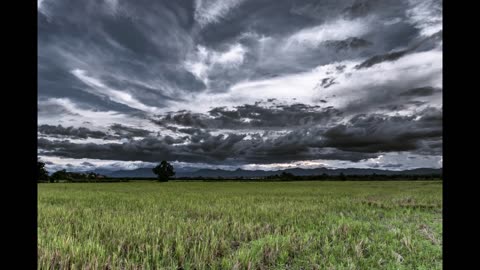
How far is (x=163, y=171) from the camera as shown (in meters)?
103

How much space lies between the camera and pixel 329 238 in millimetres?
8031

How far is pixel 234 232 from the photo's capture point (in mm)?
8227

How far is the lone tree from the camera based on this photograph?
102438 mm

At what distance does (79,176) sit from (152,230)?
4239 inches

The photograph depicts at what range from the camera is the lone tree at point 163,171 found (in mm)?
102438
